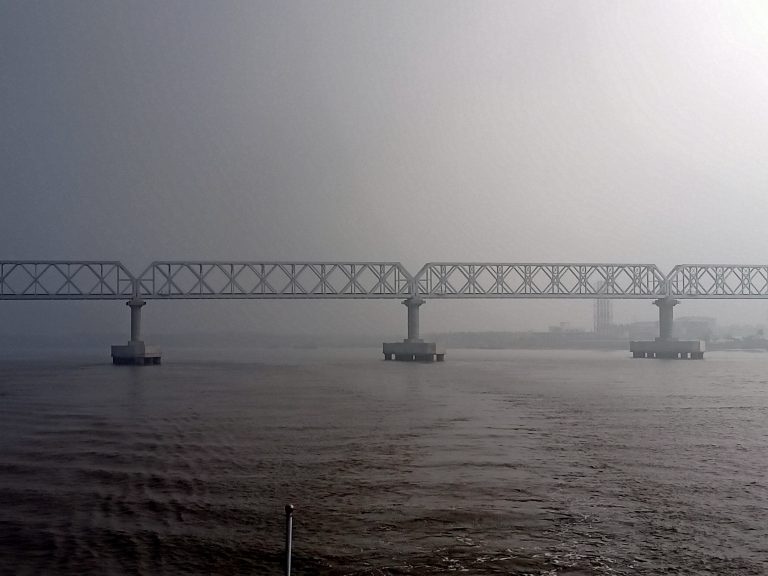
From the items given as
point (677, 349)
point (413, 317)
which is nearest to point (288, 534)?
point (413, 317)

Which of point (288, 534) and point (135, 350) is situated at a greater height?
point (288, 534)

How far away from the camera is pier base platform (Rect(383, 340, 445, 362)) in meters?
130

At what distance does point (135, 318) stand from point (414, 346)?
152ft

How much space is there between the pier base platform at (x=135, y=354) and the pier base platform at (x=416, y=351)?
41818mm

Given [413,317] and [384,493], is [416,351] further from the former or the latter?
[384,493]

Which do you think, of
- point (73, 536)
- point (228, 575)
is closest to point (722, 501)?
point (228, 575)

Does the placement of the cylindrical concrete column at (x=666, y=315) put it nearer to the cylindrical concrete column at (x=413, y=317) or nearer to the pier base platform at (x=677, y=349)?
the pier base platform at (x=677, y=349)

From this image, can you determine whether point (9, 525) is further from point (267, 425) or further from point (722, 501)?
point (267, 425)

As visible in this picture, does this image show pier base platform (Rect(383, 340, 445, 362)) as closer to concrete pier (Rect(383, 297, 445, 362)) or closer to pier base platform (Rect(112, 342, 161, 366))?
concrete pier (Rect(383, 297, 445, 362))

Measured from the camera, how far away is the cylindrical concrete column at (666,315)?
149750mm

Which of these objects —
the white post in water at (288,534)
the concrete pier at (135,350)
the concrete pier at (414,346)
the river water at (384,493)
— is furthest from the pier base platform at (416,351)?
the white post in water at (288,534)

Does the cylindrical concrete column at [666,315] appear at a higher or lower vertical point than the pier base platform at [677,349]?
higher

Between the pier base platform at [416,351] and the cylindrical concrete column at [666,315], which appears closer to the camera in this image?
the pier base platform at [416,351]

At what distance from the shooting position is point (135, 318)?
122 metres
